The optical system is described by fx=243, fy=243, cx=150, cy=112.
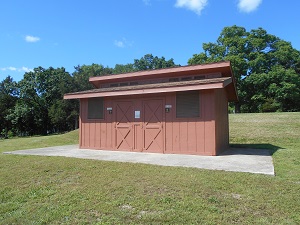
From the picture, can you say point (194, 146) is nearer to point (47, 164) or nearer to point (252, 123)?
point (47, 164)

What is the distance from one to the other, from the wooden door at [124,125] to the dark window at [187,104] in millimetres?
2040

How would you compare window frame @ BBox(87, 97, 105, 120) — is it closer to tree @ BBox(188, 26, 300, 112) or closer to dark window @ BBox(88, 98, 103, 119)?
dark window @ BBox(88, 98, 103, 119)

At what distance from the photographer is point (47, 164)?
692 centimetres

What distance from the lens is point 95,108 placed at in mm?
10930

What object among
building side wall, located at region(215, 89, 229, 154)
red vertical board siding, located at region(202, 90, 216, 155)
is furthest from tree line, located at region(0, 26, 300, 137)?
red vertical board siding, located at region(202, 90, 216, 155)

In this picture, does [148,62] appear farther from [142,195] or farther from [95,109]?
[142,195]

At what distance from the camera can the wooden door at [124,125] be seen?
395 inches

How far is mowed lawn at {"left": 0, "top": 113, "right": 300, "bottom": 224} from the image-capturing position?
345 centimetres

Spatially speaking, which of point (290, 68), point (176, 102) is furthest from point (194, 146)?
point (290, 68)

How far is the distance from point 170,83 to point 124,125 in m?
2.58

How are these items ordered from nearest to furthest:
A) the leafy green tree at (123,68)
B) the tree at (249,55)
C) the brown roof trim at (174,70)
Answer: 1. the brown roof trim at (174,70)
2. the tree at (249,55)
3. the leafy green tree at (123,68)

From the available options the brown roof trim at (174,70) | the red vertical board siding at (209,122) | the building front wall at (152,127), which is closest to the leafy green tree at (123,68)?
the brown roof trim at (174,70)

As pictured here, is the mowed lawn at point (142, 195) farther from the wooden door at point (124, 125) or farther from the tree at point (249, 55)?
the tree at point (249, 55)

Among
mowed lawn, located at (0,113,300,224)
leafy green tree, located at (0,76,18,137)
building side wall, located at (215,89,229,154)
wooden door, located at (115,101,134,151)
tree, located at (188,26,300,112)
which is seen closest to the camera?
mowed lawn, located at (0,113,300,224)
